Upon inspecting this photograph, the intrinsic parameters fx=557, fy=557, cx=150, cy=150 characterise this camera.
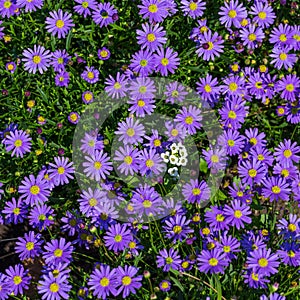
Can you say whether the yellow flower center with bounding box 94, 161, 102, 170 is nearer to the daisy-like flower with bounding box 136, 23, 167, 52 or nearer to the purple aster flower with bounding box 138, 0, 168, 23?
the daisy-like flower with bounding box 136, 23, 167, 52

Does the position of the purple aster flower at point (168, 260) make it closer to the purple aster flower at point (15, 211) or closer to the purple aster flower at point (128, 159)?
the purple aster flower at point (128, 159)

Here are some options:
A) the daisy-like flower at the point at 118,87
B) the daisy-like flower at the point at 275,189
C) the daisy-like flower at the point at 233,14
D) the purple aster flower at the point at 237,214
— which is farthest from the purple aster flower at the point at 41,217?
the daisy-like flower at the point at 233,14

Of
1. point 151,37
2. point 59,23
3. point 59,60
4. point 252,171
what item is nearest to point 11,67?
point 59,60

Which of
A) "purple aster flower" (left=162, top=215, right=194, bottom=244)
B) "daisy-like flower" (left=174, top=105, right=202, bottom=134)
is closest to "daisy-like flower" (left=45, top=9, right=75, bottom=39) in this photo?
"daisy-like flower" (left=174, top=105, right=202, bottom=134)

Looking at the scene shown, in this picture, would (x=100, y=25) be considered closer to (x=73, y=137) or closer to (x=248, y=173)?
(x=73, y=137)

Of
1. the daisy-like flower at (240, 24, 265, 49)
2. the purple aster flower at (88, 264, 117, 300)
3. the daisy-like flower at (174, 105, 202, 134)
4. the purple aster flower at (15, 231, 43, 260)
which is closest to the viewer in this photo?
the purple aster flower at (88, 264, 117, 300)

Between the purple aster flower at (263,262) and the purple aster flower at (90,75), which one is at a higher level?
the purple aster flower at (90,75)
